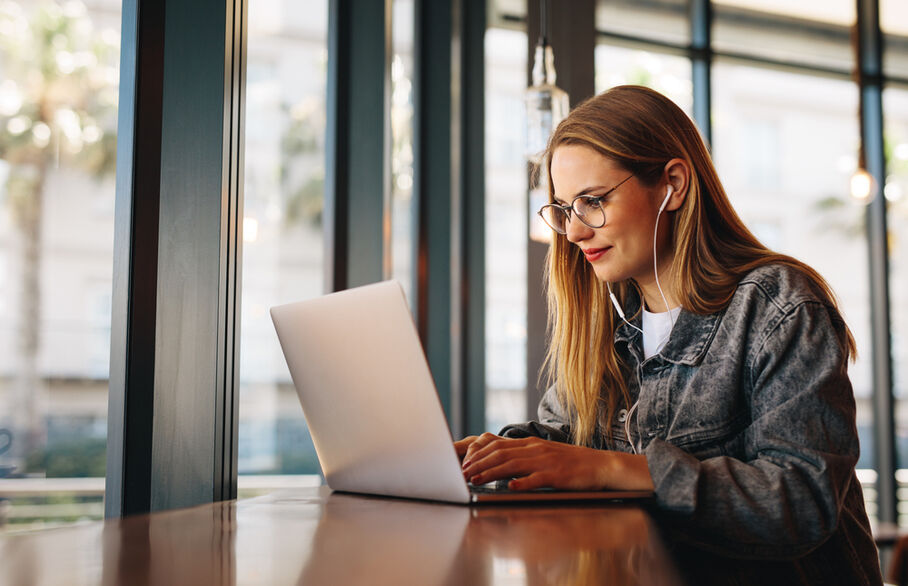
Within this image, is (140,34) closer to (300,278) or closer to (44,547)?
(44,547)

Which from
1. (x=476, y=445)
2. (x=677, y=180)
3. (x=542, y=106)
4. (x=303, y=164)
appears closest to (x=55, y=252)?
(x=476, y=445)

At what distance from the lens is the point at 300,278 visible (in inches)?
101

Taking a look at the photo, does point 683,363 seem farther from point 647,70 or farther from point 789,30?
point 789,30

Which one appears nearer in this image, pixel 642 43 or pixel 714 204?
pixel 714 204

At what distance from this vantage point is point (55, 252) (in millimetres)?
1259

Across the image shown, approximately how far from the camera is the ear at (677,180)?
146 centimetres

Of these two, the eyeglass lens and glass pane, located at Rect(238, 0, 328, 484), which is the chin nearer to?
the eyeglass lens

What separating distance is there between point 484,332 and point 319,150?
5.27 ft

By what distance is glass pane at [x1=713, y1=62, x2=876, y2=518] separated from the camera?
4852mm

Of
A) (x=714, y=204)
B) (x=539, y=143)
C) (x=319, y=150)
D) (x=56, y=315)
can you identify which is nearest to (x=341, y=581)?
(x=56, y=315)

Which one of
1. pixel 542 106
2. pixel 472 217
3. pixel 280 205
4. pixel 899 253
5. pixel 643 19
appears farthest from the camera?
pixel 899 253

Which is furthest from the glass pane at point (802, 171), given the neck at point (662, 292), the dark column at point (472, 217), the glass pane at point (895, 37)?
the neck at point (662, 292)

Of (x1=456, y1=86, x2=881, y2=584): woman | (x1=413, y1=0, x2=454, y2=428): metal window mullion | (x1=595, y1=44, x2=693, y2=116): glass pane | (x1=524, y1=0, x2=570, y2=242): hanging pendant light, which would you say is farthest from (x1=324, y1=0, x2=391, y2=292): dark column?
(x1=595, y1=44, x2=693, y2=116): glass pane

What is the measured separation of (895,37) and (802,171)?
103 centimetres
